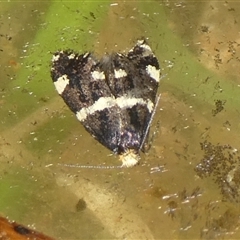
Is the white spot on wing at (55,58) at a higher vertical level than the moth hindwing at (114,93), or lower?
higher

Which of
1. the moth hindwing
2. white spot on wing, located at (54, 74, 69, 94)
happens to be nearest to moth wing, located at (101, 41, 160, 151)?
the moth hindwing

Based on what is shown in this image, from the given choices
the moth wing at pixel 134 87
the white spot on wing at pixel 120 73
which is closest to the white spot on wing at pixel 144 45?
the moth wing at pixel 134 87

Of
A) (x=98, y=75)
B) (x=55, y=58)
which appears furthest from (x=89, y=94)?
(x=55, y=58)

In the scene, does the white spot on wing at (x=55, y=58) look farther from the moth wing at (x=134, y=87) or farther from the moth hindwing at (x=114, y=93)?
the moth wing at (x=134, y=87)

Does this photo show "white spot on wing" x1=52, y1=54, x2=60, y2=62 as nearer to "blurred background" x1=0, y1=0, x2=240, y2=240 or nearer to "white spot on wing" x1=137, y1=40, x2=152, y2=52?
"blurred background" x1=0, y1=0, x2=240, y2=240

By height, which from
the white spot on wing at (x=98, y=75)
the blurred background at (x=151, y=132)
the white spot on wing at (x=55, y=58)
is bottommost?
the blurred background at (x=151, y=132)

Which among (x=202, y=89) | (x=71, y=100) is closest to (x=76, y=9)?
(x=71, y=100)

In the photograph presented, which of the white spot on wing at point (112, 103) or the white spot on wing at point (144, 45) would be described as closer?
the white spot on wing at point (112, 103)
